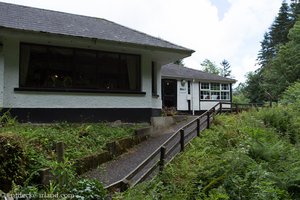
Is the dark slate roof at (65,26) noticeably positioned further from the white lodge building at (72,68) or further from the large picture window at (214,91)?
the large picture window at (214,91)

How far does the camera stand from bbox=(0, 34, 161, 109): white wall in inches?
416

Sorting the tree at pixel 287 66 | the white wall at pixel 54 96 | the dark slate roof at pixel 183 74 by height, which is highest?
the tree at pixel 287 66

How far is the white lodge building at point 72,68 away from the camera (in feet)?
34.8

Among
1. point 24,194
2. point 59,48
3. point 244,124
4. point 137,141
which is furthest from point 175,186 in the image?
point 59,48

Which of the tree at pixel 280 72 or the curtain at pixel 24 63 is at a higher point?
the tree at pixel 280 72

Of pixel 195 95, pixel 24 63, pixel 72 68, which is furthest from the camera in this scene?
pixel 195 95

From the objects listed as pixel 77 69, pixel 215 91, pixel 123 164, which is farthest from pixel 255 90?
pixel 123 164

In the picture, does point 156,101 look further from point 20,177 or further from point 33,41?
point 20,177

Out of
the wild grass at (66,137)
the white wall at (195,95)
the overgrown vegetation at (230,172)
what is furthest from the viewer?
the white wall at (195,95)

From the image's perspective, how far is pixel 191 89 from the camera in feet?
74.7

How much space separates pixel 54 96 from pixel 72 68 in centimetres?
134

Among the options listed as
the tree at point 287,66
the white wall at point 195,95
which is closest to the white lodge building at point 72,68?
the white wall at point 195,95

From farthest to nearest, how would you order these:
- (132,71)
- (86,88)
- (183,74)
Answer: (183,74)
(132,71)
(86,88)

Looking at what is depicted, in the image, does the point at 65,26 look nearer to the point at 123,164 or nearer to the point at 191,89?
the point at 123,164
